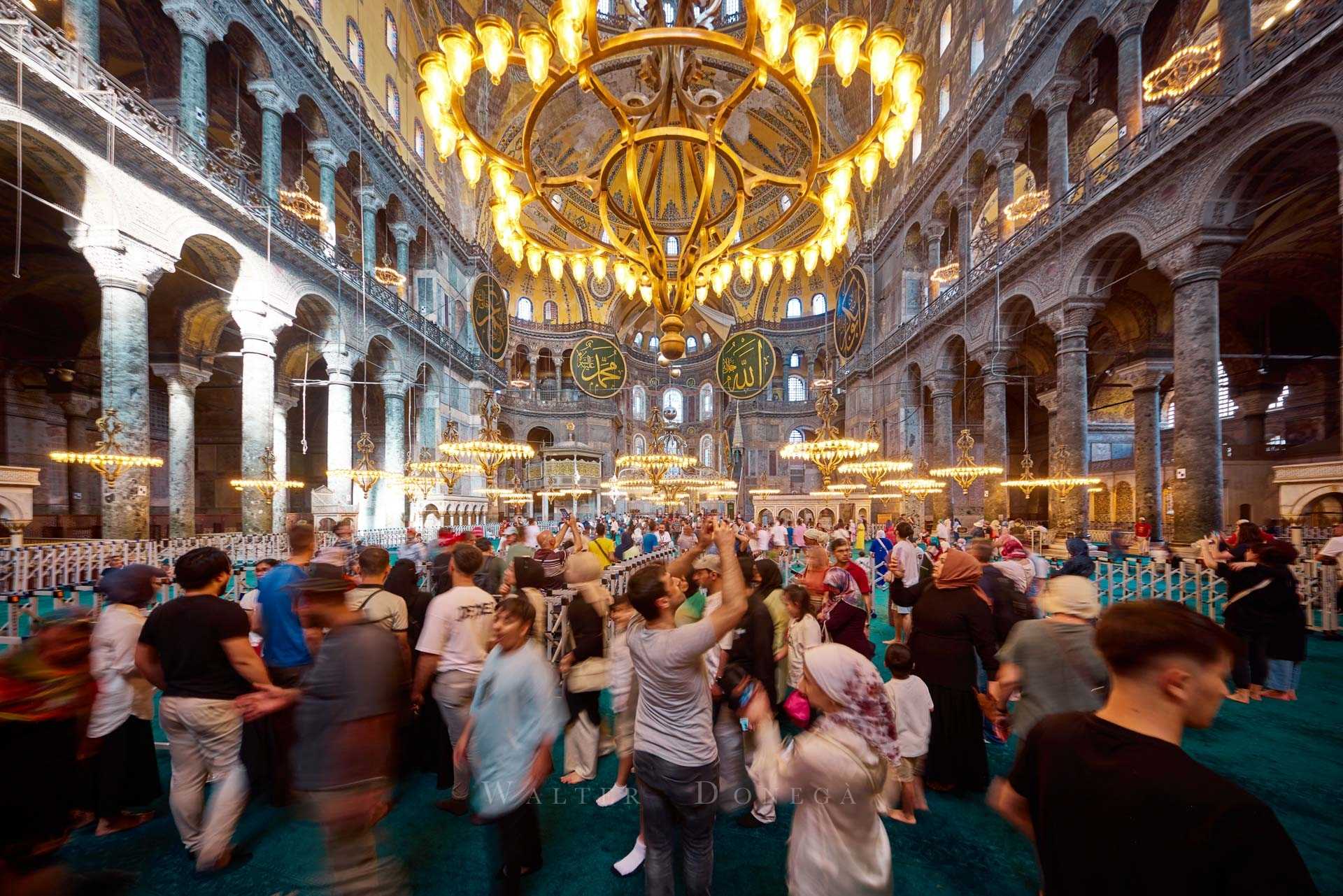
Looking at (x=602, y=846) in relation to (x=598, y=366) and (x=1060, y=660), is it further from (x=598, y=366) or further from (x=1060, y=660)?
(x=598, y=366)

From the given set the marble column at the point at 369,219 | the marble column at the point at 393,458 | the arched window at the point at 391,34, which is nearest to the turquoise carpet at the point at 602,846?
the marble column at the point at 393,458

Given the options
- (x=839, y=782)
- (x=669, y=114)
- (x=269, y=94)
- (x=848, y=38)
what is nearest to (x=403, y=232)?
(x=269, y=94)

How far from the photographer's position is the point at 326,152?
14.7 m

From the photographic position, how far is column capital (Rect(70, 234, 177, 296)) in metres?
8.62

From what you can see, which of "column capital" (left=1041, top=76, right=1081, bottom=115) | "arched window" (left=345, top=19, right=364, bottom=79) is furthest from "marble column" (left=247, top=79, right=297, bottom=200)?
"column capital" (left=1041, top=76, right=1081, bottom=115)

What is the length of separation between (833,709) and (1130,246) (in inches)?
555

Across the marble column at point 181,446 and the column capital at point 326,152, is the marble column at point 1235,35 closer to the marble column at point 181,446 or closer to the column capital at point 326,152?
the column capital at point 326,152

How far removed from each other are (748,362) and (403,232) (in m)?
13.2

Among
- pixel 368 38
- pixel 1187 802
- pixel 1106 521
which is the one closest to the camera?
pixel 1187 802

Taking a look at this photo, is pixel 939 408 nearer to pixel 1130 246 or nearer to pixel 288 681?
pixel 1130 246

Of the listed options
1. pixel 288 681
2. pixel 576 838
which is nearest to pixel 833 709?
pixel 576 838

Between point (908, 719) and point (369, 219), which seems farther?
point (369, 219)

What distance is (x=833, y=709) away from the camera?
6.13ft

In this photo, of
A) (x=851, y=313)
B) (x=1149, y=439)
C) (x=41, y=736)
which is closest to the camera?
(x=41, y=736)
